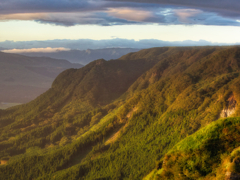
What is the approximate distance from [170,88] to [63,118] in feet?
217

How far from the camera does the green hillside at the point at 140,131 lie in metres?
16.2

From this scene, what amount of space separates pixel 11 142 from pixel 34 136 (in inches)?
417

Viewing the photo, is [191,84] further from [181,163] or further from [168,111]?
[181,163]

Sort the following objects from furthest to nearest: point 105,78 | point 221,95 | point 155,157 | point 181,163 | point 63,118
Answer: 1. point 105,78
2. point 63,118
3. point 221,95
4. point 155,157
5. point 181,163

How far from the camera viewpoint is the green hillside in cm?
1616

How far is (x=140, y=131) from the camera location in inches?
2739

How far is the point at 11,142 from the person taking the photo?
346 feet

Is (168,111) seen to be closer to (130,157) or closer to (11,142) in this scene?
(130,157)

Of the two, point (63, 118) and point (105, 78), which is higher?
point (105, 78)

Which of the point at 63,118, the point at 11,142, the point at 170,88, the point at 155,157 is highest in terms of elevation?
the point at 170,88

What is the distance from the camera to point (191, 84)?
77250 mm

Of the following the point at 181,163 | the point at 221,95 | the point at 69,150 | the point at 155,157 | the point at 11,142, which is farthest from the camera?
the point at 11,142

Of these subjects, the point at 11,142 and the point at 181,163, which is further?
the point at 11,142

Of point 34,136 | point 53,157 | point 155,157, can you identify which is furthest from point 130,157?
point 34,136
